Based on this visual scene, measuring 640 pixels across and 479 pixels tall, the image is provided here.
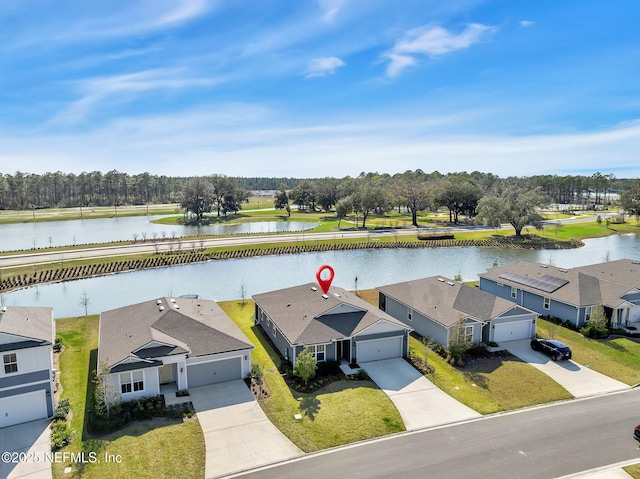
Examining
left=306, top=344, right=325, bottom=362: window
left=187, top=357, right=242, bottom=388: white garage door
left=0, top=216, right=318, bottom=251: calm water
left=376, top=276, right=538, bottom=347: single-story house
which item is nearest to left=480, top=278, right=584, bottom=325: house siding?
left=376, top=276, right=538, bottom=347: single-story house

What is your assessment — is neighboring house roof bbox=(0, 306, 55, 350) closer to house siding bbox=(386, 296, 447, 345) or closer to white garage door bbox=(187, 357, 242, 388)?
white garage door bbox=(187, 357, 242, 388)

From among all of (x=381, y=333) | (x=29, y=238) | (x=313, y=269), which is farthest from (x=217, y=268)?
(x=29, y=238)

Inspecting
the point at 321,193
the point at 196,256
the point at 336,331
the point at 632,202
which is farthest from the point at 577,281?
the point at 321,193

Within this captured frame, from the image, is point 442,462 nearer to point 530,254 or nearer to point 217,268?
point 217,268

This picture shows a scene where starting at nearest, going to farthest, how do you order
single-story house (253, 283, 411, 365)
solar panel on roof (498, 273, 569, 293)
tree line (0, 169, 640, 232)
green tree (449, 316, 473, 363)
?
single-story house (253, 283, 411, 365) → green tree (449, 316, 473, 363) → solar panel on roof (498, 273, 569, 293) → tree line (0, 169, 640, 232)

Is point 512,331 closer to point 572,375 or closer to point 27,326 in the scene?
point 572,375

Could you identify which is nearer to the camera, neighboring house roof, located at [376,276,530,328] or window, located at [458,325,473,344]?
window, located at [458,325,473,344]

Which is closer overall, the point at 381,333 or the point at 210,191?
the point at 381,333
